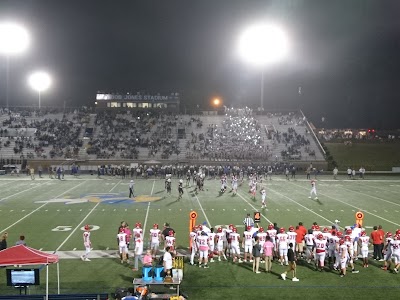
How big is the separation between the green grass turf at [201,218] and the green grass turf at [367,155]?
14535 mm

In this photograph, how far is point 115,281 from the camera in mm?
12344

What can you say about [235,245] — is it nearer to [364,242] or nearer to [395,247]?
[364,242]

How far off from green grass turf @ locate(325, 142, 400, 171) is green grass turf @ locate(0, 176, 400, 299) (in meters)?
14.5

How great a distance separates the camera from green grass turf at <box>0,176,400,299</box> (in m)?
12.0

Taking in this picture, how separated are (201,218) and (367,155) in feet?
151

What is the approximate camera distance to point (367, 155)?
61656 mm

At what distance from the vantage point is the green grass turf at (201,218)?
12008 mm

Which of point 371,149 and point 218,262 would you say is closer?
point 218,262

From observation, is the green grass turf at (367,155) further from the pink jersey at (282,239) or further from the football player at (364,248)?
the pink jersey at (282,239)

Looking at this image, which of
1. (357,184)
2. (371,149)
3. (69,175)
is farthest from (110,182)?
(371,149)

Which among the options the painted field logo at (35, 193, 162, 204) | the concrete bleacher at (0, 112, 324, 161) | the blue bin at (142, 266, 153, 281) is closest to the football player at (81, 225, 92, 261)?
the blue bin at (142, 266, 153, 281)

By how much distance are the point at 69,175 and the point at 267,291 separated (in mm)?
34897

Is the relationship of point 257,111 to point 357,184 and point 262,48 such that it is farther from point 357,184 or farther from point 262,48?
point 357,184

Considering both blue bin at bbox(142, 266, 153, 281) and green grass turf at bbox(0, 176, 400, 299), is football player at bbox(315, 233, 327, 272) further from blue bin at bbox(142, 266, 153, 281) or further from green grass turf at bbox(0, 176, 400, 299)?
blue bin at bbox(142, 266, 153, 281)
